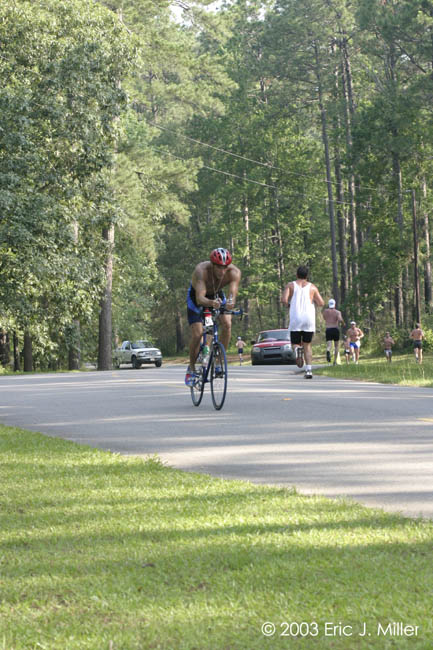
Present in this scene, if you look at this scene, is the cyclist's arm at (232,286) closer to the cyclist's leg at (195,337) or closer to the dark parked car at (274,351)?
the cyclist's leg at (195,337)

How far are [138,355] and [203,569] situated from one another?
44941mm

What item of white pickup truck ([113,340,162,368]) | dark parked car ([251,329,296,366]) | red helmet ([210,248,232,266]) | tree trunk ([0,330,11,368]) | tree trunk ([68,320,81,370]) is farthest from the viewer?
tree trunk ([0,330,11,368])

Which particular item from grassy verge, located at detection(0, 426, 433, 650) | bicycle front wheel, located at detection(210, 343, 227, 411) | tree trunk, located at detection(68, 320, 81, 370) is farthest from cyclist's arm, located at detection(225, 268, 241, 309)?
tree trunk, located at detection(68, 320, 81, 370)

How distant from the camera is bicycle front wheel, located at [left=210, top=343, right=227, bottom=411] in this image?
12.8 m

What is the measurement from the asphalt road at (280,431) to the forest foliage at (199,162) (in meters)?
15.9

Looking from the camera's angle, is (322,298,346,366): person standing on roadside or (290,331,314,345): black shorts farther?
(322,298,346,366): person standing on roadside

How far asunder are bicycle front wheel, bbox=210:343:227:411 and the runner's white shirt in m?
5.20

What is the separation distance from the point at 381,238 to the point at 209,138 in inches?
804

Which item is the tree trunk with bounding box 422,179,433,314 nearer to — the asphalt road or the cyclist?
the asphalt road

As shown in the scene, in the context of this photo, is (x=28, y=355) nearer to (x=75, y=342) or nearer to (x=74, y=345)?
(x=75, y=342)

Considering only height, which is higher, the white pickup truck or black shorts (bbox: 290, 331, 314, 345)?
black shorts (bbox: 290, 331, 314, 345)

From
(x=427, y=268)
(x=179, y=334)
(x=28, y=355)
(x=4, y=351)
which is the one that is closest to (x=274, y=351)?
(x=427, y=268)

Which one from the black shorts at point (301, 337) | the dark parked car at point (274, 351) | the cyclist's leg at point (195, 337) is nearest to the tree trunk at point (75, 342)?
the dark parked car at point (274, 351)

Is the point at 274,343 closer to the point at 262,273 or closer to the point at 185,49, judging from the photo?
the point at 185,49
